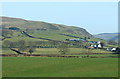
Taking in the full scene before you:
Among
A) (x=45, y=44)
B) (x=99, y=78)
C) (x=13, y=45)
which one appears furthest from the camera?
(x=45, y=44)

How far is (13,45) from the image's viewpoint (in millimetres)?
139375

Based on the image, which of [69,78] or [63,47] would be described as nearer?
[69,78]

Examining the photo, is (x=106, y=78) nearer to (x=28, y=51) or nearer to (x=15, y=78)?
(x=15, y=78)

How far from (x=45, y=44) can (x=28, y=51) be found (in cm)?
3942

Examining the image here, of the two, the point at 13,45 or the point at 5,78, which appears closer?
the point at 5,78

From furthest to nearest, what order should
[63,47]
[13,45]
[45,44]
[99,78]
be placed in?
1. [45,44]
2. [13,45]
3. [63,47]
4. [99,78]

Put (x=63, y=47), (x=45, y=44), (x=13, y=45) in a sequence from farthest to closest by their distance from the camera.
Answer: (x=45, y=44), (x=13, y=45), (x=63, y=47)

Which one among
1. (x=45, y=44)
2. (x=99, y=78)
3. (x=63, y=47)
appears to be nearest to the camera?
(x=99, y=78)

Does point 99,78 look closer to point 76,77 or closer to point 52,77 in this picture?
point 76,77

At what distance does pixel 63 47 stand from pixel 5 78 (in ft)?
228

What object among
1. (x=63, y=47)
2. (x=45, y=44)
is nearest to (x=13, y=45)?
(x=45, y=44)

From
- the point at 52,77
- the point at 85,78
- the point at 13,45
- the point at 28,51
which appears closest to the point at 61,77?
the point at 52,77

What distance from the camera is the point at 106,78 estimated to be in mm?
39812

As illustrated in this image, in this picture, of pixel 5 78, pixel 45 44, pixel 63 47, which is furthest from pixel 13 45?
pixel 5 78
